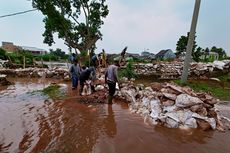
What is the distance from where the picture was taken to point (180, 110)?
16.6ft

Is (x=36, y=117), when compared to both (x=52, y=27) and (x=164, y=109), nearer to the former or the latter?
(x=164, y=109)

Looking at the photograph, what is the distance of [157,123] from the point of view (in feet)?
16.1

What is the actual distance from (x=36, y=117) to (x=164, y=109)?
11.2ft

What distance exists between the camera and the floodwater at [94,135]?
12.0 feet

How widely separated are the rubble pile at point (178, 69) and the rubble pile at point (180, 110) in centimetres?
1054

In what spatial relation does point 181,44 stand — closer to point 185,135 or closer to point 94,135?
point 185,135

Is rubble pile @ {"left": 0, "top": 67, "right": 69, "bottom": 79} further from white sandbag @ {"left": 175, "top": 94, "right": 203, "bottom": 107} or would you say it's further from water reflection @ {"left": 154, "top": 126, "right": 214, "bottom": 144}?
water reflection @ {"left": 154, "top": 126, "right": 214, "bottom": 144}

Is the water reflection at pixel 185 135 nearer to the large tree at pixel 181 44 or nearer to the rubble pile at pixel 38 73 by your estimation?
the rubble pile at pixel 38 73

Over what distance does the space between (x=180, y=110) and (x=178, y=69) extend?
1343cm

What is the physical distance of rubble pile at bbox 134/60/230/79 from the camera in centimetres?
1500

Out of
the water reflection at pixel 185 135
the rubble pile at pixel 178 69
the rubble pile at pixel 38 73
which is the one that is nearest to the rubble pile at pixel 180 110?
the water reflection at pixel 185 135

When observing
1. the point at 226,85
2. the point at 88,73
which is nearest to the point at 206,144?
the point at 88,73

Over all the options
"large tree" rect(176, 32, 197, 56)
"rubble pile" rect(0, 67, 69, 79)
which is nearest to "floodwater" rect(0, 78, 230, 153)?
"rubble pile" rect(0, 67, 69, 79)

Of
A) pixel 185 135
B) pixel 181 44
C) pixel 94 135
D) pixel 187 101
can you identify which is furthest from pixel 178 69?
pixel 94 135
